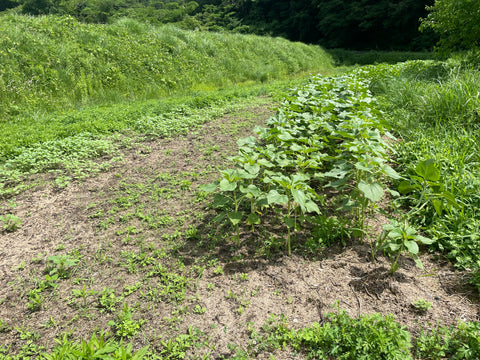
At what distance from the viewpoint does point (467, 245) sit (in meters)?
2.14

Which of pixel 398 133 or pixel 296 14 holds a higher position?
pixel 296 14

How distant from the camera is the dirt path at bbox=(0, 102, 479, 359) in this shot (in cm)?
180

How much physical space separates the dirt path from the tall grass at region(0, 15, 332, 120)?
411 centimetres

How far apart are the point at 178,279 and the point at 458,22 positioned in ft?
30.0

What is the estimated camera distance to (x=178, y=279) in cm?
211

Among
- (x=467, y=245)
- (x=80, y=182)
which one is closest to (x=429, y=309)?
(x=467, y=245)

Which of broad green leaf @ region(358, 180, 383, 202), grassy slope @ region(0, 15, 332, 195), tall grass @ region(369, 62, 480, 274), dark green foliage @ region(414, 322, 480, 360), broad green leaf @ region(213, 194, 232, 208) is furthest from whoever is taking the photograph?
grassy slope @ region(0, 15, 332, 195)

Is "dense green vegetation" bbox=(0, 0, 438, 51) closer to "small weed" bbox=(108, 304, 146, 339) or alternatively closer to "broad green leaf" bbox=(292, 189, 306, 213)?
"broad green leaf" bbox=(292, 189, 306, 213)

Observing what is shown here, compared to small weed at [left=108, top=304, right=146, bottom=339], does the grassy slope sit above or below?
above

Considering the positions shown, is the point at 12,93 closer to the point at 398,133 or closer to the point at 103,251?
the point at 103,251

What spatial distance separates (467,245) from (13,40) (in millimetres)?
8979

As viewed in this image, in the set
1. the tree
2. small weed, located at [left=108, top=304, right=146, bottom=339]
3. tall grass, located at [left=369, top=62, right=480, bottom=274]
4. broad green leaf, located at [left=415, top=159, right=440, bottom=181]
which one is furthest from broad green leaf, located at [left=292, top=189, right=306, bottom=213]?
the tree

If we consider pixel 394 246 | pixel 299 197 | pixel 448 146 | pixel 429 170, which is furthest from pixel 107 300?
pixel 448 146

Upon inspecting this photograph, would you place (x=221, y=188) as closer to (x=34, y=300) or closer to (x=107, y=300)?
(x=107, y=300)
